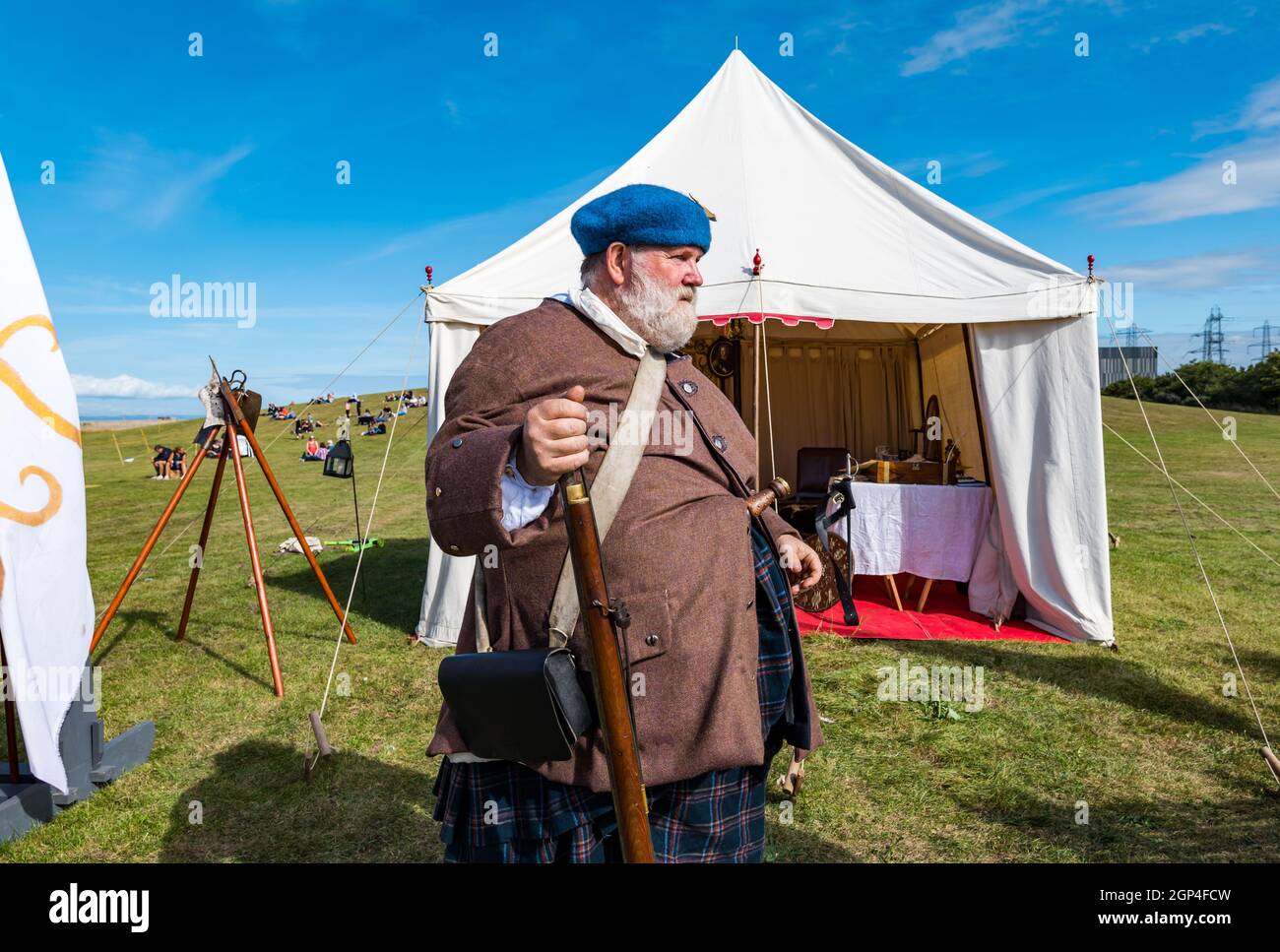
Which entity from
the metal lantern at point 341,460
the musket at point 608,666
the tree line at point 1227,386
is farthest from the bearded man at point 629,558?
the tree line at point 1227,386

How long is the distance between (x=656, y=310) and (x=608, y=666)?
29.5 inches

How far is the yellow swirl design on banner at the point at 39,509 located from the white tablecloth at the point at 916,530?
17.2 ft

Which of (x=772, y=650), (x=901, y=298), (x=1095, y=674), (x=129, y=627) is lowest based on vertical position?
(x=1095, y=674)

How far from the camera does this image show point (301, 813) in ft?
11.6

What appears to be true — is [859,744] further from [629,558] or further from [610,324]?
[610,324]

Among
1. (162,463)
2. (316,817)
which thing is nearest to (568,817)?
(316,817)

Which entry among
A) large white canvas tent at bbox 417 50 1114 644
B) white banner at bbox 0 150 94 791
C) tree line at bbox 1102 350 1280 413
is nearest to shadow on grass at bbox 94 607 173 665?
large white canvas tent at bbox 417 50 1114 644

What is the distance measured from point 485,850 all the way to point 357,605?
591 centimetres

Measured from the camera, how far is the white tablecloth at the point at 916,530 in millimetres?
6500

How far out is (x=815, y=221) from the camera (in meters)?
6.09

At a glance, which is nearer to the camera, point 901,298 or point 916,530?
point 901,298

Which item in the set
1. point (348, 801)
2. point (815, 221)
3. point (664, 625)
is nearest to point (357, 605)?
point (348, 801)

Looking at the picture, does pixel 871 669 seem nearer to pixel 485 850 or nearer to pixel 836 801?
pixel 836 801

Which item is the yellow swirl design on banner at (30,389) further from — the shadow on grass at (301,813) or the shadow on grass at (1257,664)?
the shadow on grass at (1257,664)
